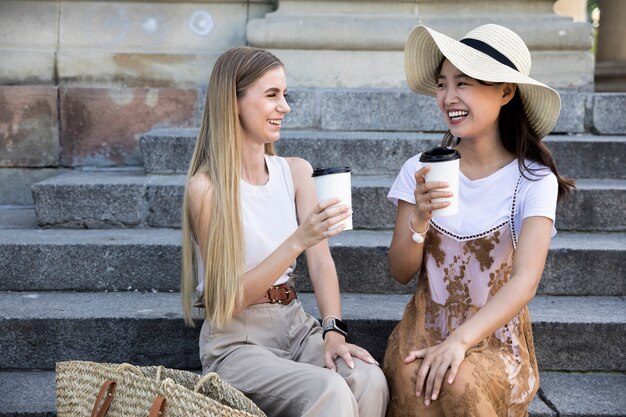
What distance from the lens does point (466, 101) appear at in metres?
2.77

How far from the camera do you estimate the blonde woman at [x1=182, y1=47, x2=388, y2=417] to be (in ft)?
8.77

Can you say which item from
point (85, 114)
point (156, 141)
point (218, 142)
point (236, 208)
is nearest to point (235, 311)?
point (236, 208)

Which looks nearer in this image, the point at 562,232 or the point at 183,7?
the point at 562,232

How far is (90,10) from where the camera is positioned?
18.3 ft

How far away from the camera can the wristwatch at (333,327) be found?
2.90 metres

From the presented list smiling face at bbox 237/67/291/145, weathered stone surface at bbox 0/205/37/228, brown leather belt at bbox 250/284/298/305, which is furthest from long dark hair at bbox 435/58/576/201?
weathered stone surface at bbox 0/205/37/228

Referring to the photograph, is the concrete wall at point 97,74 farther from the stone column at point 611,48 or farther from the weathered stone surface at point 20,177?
the stone column at point 611,48

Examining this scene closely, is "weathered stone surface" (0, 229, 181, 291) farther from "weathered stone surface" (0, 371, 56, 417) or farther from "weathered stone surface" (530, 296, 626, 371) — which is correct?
"weathered stone surface" (530, 296, 626, 371)

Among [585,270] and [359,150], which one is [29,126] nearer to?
[359,150]

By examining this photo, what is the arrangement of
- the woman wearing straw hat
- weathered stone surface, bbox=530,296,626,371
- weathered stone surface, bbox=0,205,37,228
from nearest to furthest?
the woman wearing straw hat, weathered stone surface, bbox=530,296,626,371, weathered stone surface, bbox=0,205,37,228

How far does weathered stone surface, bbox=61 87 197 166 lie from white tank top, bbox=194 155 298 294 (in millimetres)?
2458

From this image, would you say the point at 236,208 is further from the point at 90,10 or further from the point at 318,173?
the point at 90,10

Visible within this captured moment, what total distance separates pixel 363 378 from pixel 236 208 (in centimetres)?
75

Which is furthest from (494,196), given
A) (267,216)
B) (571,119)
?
(571,119)
